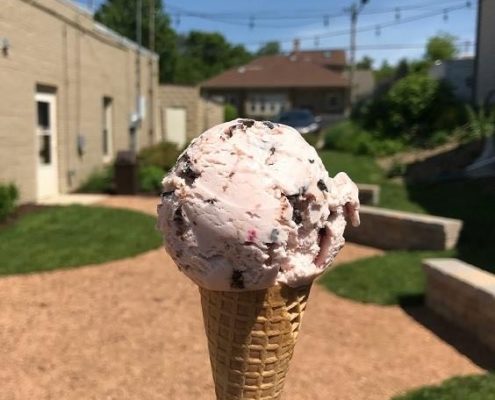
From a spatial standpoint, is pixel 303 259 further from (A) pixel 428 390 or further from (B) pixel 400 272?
(B) pixel 400 272

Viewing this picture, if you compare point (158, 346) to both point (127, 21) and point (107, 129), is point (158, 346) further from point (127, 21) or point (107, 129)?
point (127, 21)

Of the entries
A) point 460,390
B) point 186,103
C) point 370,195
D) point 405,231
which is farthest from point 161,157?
point 460,390

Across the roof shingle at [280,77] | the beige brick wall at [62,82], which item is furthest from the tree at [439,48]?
the beige brick wall at [62,82]

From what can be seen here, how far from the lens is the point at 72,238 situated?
332 inches

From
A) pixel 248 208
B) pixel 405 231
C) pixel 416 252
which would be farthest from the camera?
pixel 405 231

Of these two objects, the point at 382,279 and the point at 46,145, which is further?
the point at 46,145

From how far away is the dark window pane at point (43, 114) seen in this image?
12.1 m

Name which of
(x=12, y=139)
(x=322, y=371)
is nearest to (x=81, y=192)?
(x=12, y=139)

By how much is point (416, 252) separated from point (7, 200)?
6277 mm

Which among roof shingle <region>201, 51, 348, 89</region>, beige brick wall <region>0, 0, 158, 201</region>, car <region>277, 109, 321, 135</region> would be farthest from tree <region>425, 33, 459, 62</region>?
beige brick wall <region>0, 0, 158, 201</region>

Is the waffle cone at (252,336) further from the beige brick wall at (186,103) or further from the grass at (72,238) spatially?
the beige brick wall at (186,103)

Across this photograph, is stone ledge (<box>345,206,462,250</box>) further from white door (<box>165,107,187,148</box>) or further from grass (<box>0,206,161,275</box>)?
white door (<box>165,107,187,148</box>)

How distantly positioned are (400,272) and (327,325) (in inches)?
74.8

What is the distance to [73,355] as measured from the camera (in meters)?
4.43
